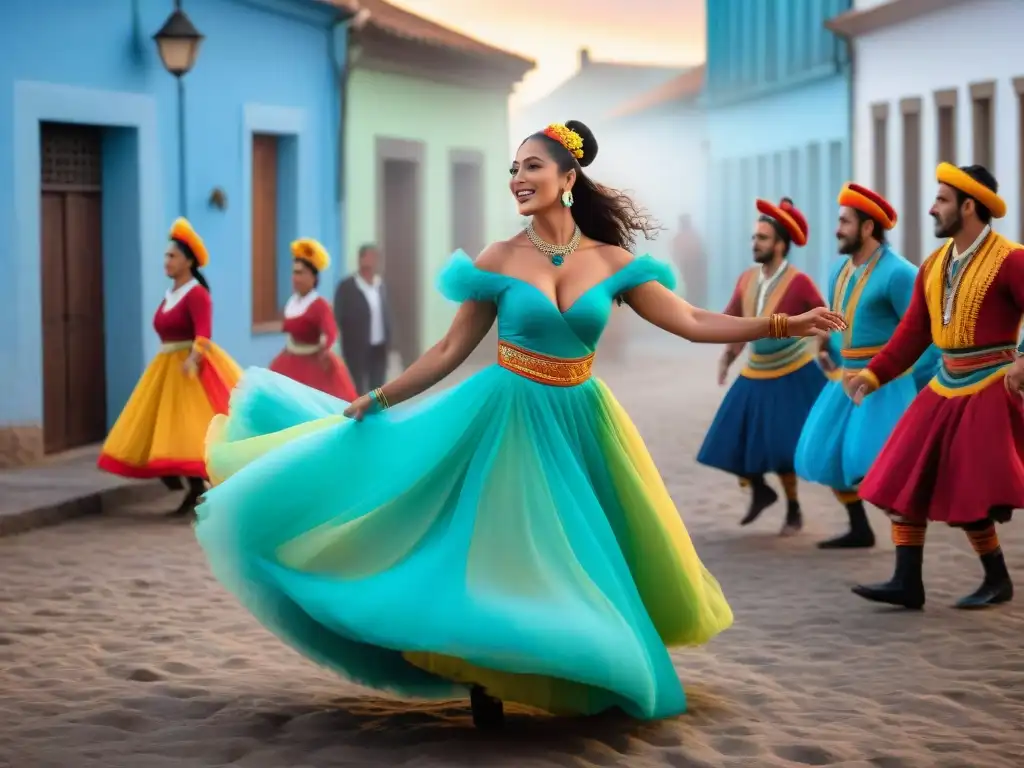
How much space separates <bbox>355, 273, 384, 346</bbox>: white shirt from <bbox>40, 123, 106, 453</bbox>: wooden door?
98.5 inches

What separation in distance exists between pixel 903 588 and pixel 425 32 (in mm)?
16173

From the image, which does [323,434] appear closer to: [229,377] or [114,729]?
[114,729]

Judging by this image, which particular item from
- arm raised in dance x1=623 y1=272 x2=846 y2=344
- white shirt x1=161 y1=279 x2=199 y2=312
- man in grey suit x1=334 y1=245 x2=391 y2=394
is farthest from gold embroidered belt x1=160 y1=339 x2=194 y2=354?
arm raised in dance x1=623 y1=272 x2=846 y2=344

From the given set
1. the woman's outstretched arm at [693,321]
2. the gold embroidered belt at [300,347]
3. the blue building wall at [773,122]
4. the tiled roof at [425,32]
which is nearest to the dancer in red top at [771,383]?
the gold embroidered belt at [300,347]

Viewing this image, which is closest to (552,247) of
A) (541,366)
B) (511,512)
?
(541,366)

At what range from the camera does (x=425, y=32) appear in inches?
926

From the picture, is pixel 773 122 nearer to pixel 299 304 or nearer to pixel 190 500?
pixel 299 304

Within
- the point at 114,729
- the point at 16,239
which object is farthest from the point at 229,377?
the point at 114,729

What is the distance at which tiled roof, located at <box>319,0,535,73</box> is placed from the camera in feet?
70.9

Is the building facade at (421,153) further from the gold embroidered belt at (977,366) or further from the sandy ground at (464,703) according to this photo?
the gold embroidered belt at (977,366)

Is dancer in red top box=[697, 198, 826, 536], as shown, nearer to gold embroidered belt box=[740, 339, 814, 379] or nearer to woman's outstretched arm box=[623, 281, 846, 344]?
gold embroidered belt box=[740, 339, 814, 379]

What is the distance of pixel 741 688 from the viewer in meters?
6.93

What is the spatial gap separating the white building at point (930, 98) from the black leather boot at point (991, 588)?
1117 centimetres

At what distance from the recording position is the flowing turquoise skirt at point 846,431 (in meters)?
9.44
